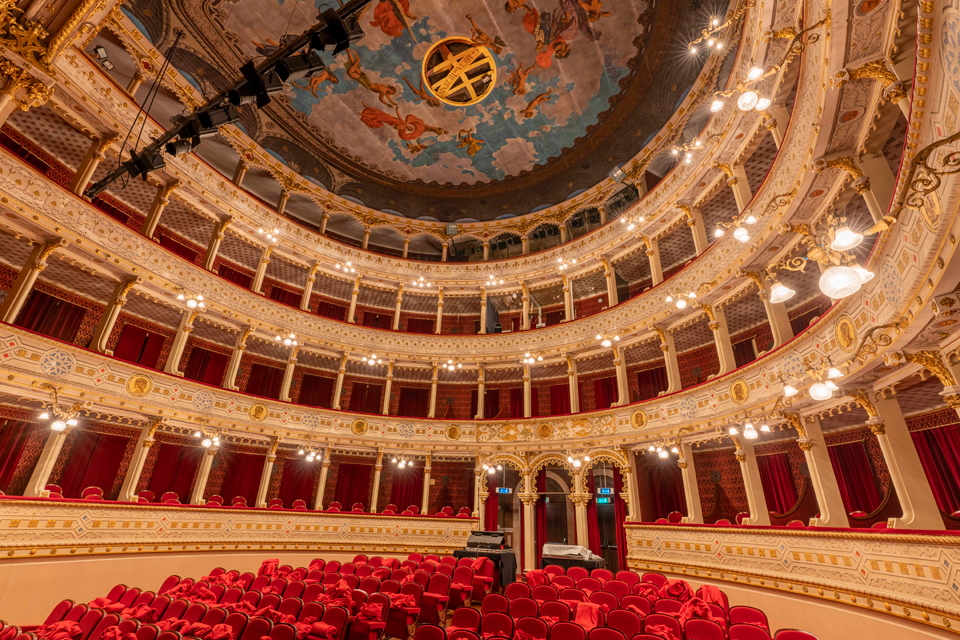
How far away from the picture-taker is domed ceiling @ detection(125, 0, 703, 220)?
52.4 ft

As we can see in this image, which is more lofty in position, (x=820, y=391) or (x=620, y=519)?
(x=820, y=391)

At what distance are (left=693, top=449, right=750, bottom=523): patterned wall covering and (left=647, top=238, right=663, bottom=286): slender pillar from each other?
6530 mm

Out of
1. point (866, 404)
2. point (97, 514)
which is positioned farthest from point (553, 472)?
point (97, 514)

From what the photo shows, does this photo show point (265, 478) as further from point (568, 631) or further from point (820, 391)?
point (820, 391)

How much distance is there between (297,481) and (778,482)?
1815 centimetres

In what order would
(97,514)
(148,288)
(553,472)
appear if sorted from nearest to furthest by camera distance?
(97,514)
(148,288)
(553,472)

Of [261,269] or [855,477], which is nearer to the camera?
[855,477]

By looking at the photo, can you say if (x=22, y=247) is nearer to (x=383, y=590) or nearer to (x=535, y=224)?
(x=383, y=590)

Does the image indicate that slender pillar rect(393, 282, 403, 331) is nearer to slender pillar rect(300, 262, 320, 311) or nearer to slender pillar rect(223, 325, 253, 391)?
slender pillar rect(300, 262, 320, 311)

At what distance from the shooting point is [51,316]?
14133mm

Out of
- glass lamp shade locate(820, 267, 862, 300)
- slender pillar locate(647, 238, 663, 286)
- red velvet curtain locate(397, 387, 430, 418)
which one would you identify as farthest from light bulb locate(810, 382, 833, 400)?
red velvet curtain locate(397, 387, 430, 418)

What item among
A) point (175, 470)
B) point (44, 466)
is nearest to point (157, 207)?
point (44, 466)

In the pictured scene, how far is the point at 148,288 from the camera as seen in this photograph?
45.4ft

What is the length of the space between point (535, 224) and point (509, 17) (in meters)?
9.35
